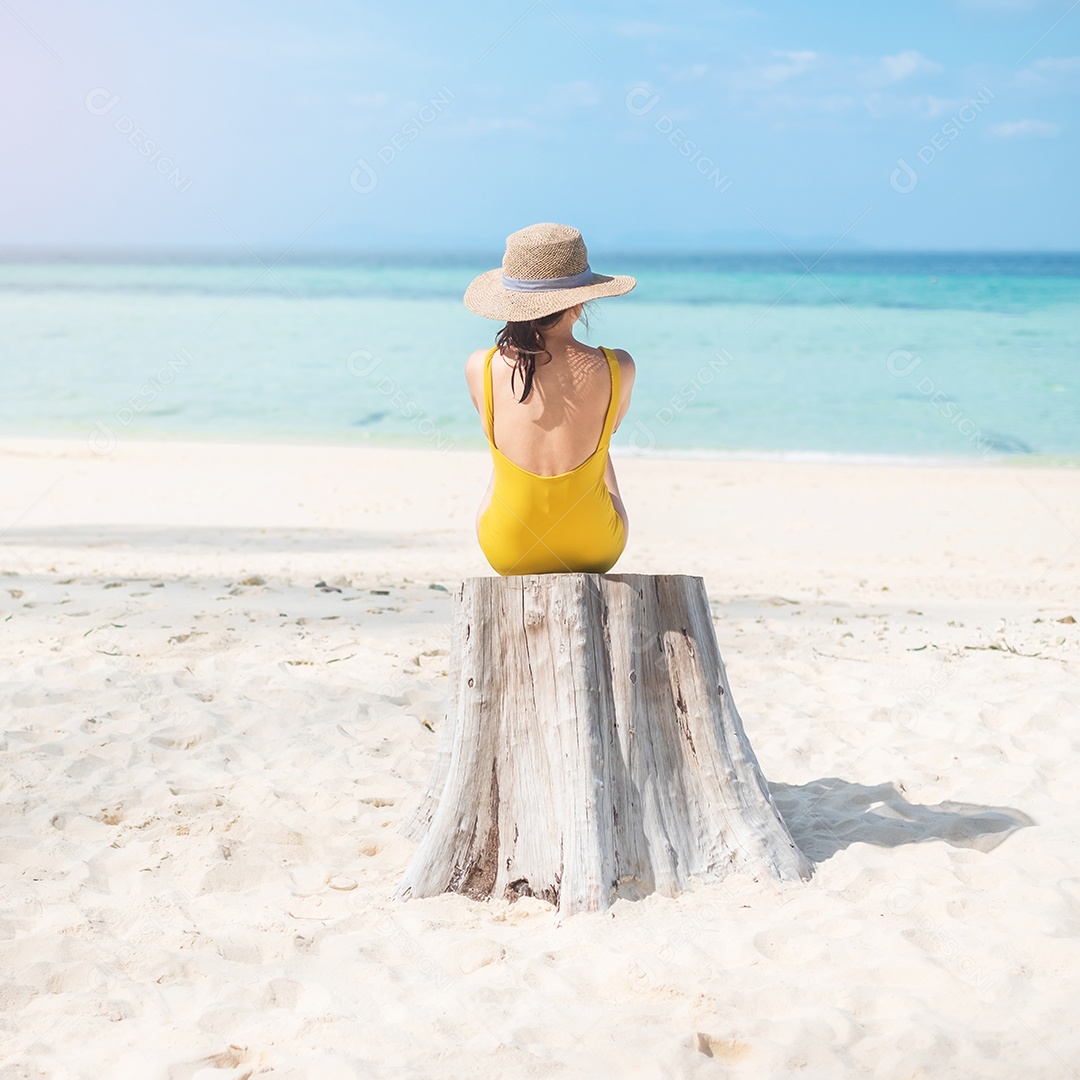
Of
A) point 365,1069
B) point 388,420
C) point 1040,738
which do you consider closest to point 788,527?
point 1040,738

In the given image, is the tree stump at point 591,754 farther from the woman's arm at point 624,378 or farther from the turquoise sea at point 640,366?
the turquoise sea at point 640,366

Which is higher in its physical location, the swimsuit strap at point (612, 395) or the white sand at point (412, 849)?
the swimsuit strap at point (612, 395)

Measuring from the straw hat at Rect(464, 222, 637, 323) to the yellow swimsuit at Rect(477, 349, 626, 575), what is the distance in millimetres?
196

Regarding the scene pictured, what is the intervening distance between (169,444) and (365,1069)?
1511 cm

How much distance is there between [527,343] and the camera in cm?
334

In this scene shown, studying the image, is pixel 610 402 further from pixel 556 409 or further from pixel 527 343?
pixel 527 343

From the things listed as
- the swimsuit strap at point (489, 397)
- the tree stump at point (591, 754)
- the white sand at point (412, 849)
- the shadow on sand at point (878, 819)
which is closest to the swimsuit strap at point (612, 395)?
the swimsuit strap at point (489, 397)

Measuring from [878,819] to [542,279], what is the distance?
2.16 m

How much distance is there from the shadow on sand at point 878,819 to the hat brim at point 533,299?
6.19 feet

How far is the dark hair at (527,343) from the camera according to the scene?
10.9 ft

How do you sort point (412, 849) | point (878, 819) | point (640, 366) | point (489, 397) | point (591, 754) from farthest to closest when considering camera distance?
point (640, 366) → point (878, 819) → point (412, 849) → point (489, 397) → point (591, 754)

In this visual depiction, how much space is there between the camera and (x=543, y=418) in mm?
3377

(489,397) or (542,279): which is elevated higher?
(542,279)

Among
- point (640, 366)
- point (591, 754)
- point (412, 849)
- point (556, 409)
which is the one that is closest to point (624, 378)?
point (556, 409)
